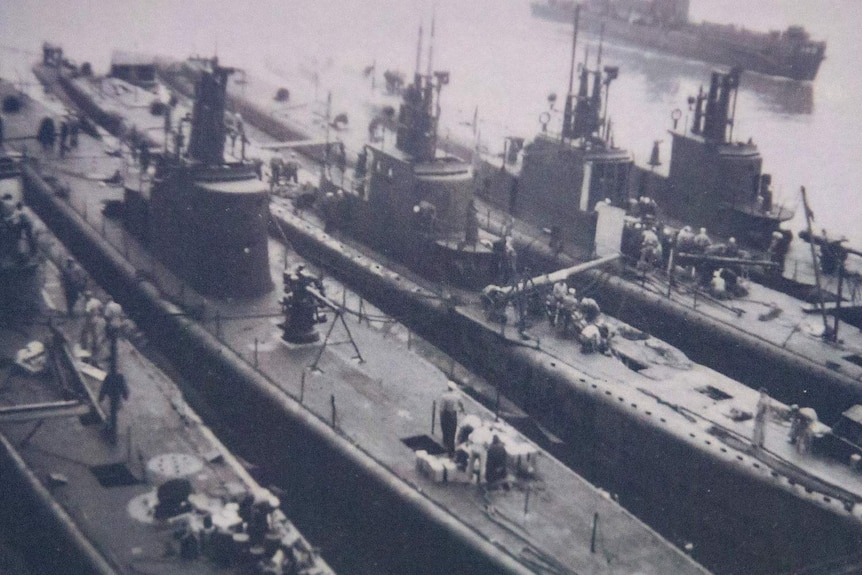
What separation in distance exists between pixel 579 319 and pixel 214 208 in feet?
26.7

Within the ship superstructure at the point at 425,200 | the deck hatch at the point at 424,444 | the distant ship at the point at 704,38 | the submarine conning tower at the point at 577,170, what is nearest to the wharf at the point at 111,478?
the deck hatch at the point at 424,444

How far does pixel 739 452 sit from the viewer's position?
60.9 feet

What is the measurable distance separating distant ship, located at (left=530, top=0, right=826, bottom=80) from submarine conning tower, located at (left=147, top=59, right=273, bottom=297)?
1110 inches

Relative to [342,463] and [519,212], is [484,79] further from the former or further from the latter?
[342,463]

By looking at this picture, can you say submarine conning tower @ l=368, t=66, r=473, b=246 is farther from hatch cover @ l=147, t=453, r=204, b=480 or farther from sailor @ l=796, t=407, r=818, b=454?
hatch cover @ l=147, t=453, r=204, b=480

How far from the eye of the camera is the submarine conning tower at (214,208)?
23.3 meters

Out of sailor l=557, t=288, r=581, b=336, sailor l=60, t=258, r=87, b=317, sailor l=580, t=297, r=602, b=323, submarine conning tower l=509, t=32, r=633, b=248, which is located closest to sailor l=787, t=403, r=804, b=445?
sailor l=580, t=297, r=602, b=323

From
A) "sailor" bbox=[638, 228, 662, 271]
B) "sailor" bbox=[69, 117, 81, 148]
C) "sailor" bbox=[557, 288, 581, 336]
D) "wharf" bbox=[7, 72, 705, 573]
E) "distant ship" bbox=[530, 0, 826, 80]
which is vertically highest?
"distant ship" bbox=[530, 0, 826, 80]

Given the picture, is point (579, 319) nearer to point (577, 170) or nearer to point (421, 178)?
point (421, 178)

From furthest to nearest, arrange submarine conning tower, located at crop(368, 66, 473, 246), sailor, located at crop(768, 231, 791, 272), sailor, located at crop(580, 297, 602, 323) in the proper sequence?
sailor, located at crop(768, 231, 791, 272)
submarine conning tower, located at crop(368, 66, 473, 246)
sailor, located at crop(580, 297, 602, 323)

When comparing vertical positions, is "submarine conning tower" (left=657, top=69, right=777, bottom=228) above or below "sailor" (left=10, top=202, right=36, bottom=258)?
above

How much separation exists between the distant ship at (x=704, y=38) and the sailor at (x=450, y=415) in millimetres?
34126

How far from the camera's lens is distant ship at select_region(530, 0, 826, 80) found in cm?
5578

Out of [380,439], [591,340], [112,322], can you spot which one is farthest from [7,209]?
[591,340]
